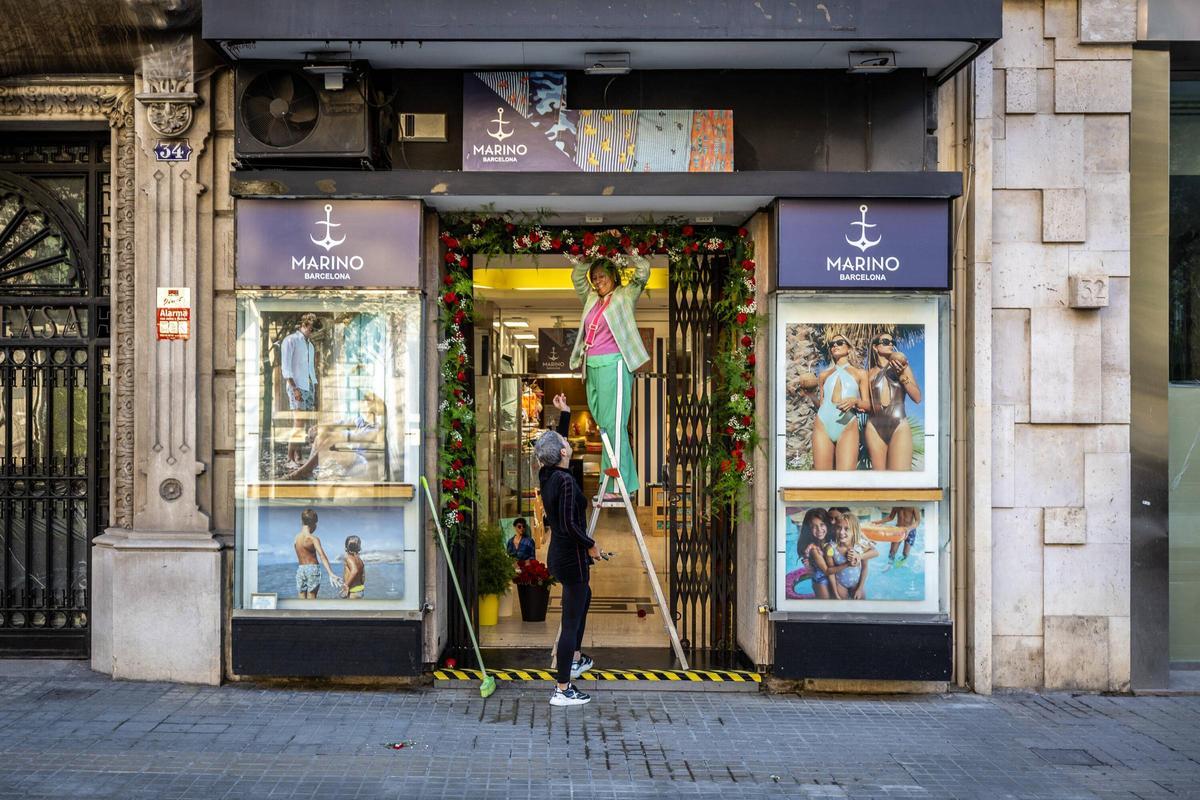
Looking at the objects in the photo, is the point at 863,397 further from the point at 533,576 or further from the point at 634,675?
the point at 533,576

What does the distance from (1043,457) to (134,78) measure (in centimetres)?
777

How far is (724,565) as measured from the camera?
8.25 m

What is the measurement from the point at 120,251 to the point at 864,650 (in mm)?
6611

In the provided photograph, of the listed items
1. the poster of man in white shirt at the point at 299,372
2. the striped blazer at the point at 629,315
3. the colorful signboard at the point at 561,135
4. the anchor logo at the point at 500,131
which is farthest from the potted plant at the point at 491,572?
the anchor logo at the point at 500,131

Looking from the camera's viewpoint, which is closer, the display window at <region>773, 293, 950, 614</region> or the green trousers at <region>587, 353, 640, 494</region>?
the display window at <region>773, 293, 950, 614</region>

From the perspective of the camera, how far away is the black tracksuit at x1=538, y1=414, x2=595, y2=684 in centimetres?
695

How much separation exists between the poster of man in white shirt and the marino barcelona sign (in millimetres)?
3676

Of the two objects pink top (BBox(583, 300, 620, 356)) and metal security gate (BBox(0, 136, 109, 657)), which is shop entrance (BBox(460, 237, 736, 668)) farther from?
metal security gate (BBox(0, 136, 109, 657))

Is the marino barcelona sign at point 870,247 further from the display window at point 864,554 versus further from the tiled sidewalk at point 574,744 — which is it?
the tiled sidewalk at point 574,744

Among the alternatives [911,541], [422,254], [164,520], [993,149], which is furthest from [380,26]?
[911,541]

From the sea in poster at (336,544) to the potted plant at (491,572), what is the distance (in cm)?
129

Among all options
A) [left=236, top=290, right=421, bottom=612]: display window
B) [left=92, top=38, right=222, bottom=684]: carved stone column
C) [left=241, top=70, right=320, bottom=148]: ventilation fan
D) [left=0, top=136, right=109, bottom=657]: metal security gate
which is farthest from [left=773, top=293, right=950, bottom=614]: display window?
[left=0, top=136, right=109, bottom=657]: metal security gate

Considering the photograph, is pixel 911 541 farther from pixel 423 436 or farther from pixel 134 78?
pixel 134 78

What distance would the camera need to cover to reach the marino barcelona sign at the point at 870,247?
284 inches
